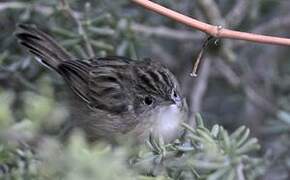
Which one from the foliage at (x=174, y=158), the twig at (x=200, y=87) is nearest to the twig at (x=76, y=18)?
the twig at (x=200, y=87)

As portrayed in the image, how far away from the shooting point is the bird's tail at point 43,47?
15.8 feet

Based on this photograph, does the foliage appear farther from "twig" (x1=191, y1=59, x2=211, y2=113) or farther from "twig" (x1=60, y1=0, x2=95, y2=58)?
"twig" (x1=191, y1=59, x2=211, y2=113)

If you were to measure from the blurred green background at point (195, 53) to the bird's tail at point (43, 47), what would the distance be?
0.06 m

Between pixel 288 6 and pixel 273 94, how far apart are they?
711 mm

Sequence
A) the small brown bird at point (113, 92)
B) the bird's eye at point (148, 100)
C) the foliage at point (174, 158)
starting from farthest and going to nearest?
1. the bird's eye at point (148, 100)
2. the small brown bird at point (113, 92)
3. the foliage at point (174, 158)

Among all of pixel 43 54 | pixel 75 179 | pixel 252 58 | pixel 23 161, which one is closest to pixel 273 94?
pixel 252 58

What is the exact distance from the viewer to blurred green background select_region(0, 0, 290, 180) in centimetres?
462

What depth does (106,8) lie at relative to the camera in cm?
493

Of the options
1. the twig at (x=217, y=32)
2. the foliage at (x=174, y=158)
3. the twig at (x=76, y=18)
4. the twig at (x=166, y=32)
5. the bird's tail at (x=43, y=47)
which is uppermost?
the twig at (x=166, y=32)

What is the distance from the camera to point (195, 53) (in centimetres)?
566

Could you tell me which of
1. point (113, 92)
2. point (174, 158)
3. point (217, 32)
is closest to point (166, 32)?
point (113, 92)

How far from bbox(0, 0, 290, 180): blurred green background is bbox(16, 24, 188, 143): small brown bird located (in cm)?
9

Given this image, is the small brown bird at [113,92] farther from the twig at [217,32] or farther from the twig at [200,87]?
the twig at [217,32]

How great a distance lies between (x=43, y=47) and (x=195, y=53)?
1.30 metres
